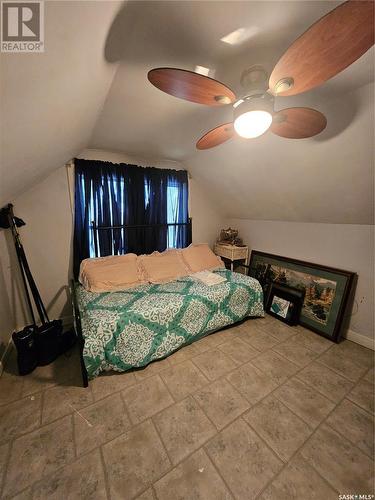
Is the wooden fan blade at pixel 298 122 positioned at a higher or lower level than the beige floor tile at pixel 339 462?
higher

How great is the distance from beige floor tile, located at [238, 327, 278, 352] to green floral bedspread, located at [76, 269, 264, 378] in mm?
181

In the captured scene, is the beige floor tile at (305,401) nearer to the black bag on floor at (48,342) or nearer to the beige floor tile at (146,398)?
the beige floor tile at (146,398)

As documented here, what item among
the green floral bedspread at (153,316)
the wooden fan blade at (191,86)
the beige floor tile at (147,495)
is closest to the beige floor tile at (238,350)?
the green floral bedspread at (153,316)

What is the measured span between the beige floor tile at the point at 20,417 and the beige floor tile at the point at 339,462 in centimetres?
186

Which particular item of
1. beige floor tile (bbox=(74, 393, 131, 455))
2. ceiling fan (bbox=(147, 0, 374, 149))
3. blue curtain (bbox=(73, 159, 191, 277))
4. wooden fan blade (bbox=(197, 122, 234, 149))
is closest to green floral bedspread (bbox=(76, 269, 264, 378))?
beige floor tile (bbox=(74, 393, 131, 455))

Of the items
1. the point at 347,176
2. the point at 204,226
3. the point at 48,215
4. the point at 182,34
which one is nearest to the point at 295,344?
the point at 347,176

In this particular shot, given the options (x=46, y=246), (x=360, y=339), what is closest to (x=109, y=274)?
(x=46, y=246)

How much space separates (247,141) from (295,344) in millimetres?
2275

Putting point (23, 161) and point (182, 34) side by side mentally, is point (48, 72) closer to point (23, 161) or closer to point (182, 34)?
point (182, 34)

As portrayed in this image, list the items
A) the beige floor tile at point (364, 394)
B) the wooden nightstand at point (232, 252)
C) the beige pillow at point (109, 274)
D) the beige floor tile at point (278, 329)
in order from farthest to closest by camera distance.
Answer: the wooden nightstand at point (232, 252)
the beige floor tile at point (278, 329)
the beige pillow at point (109, 274)
the beige floor tile at point (364, 394)

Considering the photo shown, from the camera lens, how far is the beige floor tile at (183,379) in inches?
65.3

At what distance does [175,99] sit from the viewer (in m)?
1.46

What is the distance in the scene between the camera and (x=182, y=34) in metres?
0.96

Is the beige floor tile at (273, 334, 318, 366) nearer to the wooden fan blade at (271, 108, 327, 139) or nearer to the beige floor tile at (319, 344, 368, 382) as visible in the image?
the beige floor tile at (319, 344, 368, 382)
